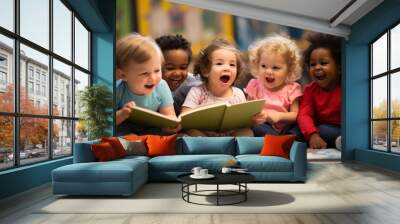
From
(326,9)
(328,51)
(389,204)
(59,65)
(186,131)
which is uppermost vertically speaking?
(326,9)

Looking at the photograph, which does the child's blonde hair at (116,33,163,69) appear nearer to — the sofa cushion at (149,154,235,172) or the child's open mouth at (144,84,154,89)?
the child's open mouth at (144,84,154,89)

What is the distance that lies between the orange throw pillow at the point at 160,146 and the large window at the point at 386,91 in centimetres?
475

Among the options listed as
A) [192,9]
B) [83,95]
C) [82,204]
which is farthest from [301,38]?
[82,204]

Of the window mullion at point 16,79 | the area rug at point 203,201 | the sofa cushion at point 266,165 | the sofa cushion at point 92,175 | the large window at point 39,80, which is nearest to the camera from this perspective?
the area rug at point 203,201

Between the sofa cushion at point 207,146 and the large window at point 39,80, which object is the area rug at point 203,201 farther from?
the sofa cushion at point 207,146

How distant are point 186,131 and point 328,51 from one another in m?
4.14

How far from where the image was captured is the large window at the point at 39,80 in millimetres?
5133

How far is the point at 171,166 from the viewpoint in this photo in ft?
20.4

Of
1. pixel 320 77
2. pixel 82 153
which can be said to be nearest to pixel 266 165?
pixel 82 153

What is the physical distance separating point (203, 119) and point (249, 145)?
2666 millimetres

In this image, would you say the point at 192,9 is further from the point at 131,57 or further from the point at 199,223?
the point at 199,223

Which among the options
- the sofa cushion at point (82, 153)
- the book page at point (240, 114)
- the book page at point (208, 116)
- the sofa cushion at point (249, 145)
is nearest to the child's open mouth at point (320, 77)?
the book page at point (240, 114)

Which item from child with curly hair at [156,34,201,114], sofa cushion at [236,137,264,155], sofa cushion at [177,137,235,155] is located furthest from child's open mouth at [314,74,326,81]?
sofa cushion at [177,137,235,155]

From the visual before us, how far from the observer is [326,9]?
874 centimetres
